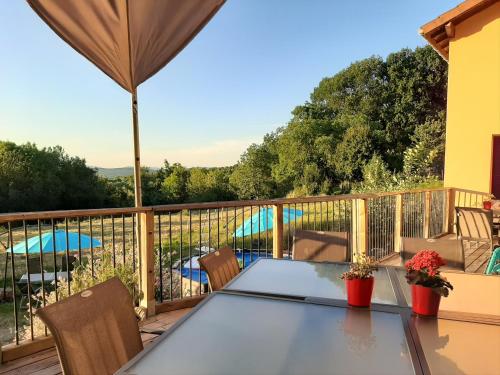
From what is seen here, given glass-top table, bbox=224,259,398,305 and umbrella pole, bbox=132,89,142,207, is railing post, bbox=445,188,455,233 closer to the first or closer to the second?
glass-top table, bbox=224,259,398,305

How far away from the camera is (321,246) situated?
299 centimetres

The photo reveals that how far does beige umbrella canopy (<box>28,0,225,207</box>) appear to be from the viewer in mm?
2846

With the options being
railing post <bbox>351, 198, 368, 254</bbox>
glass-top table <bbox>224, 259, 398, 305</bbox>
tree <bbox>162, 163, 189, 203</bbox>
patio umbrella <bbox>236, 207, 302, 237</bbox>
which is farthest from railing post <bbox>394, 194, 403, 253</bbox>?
tree <bbox>162, 163, 189, 203</bbox>

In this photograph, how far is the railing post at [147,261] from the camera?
332 cm

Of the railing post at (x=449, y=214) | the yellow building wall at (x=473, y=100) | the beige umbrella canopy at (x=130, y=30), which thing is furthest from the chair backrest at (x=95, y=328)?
the yellow building wall at (x=473, y=100)

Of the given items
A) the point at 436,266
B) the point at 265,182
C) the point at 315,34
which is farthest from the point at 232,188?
the point at 436,266

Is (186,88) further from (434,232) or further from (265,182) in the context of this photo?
(434,232)

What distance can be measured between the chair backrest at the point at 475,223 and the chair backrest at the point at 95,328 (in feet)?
16.2

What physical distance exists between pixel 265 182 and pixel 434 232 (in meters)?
16.4

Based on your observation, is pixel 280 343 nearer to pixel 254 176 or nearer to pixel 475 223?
pixel 475 223

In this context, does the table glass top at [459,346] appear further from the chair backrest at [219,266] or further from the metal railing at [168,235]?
the metal railing at [168,235]

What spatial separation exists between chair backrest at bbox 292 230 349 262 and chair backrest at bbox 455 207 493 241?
3079 mm

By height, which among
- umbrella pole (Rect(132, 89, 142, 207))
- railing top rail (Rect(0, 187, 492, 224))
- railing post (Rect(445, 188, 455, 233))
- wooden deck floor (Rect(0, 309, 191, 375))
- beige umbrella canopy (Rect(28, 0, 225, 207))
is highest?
beige umbrella canopy (Rect(28, 0, 225, 207))

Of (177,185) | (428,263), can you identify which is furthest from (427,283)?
(177,185)
